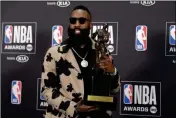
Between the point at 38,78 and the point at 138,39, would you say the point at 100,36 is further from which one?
the point at 38,78

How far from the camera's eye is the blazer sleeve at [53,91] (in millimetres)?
1270

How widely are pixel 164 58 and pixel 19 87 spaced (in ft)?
3.34

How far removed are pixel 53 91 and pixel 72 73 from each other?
109mm

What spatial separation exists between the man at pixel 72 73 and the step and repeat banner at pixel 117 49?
2.33 ft

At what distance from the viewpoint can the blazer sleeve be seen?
1270mm

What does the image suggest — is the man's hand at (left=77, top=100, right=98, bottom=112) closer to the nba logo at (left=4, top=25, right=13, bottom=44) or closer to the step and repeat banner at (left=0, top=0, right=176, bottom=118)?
the step and repeat banner at (left=0, top=0, right=176, bottom=118)

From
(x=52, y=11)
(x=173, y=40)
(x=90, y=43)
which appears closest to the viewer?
(x=90, y=43)

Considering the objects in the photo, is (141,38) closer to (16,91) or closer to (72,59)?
(72,59)

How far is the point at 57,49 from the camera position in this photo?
136 centimetres

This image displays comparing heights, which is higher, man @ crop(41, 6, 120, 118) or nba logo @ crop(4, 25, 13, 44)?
nba logo @ crop(4, 25, 13, 44)

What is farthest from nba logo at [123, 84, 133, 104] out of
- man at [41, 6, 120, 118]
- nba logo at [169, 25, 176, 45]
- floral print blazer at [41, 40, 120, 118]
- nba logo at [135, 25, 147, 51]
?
floral print blazer at [41, 40, 120, 118]

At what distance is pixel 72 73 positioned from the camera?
1319 millimetres

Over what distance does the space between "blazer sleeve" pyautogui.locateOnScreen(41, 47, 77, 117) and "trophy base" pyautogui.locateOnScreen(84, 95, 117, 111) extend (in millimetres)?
64

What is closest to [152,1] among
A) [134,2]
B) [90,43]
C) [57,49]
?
[134,2]
